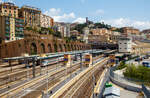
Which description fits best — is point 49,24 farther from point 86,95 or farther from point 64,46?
point 86,95

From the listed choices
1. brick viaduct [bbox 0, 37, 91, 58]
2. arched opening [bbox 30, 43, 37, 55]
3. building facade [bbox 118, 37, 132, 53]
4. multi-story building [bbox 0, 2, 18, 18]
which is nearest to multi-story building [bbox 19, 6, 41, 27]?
multi-story building [bbox 0, 2, 18, 18]

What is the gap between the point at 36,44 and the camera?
58375 mm

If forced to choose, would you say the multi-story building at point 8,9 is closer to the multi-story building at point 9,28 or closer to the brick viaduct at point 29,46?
the multi-story building at point 9,28

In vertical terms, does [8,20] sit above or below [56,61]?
above

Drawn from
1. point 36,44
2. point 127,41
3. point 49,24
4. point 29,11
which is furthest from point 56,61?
point 49,24

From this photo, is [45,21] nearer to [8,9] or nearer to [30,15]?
[30,15]

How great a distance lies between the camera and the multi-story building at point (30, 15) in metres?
99.8

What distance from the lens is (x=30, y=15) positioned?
103 meters

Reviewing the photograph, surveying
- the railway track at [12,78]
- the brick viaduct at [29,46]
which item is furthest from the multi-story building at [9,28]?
the railway track at [12,78]

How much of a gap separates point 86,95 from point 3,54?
54536mm

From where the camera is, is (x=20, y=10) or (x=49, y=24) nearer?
(x=20, y=10)

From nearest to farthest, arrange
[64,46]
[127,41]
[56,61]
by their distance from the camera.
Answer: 1. [56,61]
2. [64,46]
3. [127,41]

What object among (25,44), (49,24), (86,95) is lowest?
(86,95)

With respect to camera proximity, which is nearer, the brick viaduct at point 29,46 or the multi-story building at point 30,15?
the brick viaduct at point 29,46
